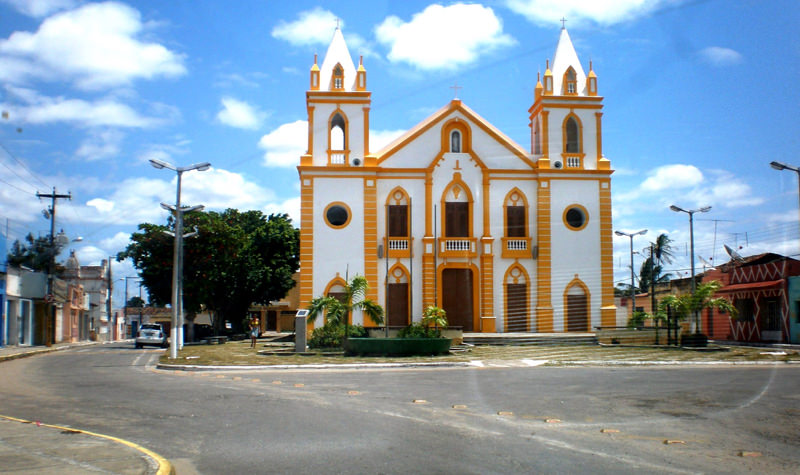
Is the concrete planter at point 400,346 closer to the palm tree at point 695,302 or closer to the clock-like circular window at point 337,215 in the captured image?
the palm tree at point 695,302

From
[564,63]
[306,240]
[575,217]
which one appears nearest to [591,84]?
[564,63]

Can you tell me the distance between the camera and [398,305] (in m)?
35.3

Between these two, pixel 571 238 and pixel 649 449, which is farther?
pixel 571 238

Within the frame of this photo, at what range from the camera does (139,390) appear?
15.0m

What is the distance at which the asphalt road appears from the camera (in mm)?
8070

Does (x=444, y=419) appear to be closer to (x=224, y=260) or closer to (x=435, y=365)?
(x=435, y=365)

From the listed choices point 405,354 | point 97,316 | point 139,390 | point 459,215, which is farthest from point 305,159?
point 97,316

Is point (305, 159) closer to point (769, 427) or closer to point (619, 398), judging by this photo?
point (619, 398)

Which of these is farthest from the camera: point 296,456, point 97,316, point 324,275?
point 97,316

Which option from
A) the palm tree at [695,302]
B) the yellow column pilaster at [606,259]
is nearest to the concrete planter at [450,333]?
the palm tree at [695,302]

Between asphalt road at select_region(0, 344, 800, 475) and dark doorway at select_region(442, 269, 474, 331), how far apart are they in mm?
16929

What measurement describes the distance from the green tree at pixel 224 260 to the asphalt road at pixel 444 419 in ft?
67.8

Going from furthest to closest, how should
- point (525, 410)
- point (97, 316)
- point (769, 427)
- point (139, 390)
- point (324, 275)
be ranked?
point (97, 316) < point (324, 275) < point (139, 390) < point (525, 410) < point (769, 427)

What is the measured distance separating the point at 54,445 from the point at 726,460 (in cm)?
778
